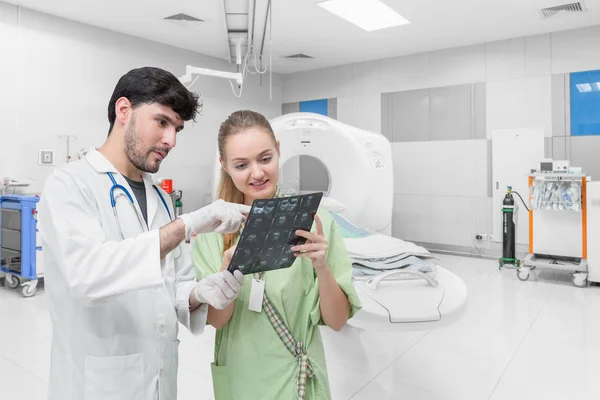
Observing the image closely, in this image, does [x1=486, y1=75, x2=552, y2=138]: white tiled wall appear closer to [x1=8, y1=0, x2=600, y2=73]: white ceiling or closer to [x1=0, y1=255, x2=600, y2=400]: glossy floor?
[x1=8, y1=0, x2=600, y2=73]: white ceiling

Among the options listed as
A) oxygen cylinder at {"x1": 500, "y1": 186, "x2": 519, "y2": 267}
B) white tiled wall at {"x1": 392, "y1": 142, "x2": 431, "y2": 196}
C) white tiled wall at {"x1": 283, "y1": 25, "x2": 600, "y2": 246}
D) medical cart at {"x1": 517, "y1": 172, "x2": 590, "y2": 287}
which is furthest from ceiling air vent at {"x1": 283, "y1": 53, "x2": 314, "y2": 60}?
medical cart at {"x1": 517, "y1": 172, "x2": 590, "y2": 287}

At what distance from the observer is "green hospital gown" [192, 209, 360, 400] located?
43.8 inches

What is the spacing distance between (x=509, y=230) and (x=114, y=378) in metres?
4.46

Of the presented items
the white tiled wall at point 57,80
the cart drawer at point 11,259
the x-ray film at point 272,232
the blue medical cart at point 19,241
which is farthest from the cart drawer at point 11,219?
the x-ray film at point 272,232

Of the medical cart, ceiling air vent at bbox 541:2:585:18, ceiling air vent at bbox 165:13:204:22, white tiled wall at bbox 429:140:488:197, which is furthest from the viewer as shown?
white tiled wall at bbox 429:140:488:197

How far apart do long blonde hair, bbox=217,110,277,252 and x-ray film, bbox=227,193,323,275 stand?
259mm

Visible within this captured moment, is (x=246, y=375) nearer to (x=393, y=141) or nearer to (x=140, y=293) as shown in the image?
(x=140, y=293)

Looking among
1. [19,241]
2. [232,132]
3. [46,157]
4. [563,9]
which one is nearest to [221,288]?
[232,132]

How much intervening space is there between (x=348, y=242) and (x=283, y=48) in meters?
3.89

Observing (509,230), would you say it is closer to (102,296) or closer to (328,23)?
(328,23)

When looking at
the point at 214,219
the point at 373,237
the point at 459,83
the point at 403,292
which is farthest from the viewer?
the point at 459,83

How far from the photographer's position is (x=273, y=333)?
1.12 metres

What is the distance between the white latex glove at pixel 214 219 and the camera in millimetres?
933

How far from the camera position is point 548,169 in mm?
4270
